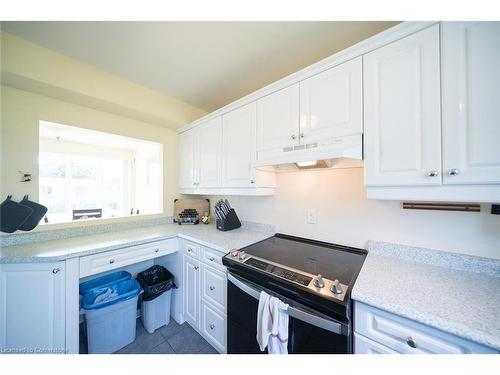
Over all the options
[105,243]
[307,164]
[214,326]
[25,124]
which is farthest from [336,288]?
[25,124]

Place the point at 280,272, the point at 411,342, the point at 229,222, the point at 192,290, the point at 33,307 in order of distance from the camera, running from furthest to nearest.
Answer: the point at 229,222
the point at 192,290
the point at 33,307
the point at 280,272
the point at 411,342

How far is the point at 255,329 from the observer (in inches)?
41.8

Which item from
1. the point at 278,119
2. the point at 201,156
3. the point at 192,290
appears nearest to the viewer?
the point at 278,119

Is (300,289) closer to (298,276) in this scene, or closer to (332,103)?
(298,276)

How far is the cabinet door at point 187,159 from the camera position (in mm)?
2180

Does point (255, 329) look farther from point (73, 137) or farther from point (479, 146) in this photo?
point (73, 137)

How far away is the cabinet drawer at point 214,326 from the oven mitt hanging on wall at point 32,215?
156 centimetres

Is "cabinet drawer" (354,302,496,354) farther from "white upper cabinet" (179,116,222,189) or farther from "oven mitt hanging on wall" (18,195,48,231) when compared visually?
"oven mitt hanging on wall" (18,195,48,231)

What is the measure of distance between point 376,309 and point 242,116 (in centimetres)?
158

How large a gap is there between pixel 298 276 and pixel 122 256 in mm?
1407

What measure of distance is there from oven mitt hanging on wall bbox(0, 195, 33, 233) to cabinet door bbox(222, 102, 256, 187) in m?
1.61

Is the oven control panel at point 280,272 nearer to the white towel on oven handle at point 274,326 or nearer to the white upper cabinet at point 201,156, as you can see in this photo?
the white towel on oven handle at point 274,326

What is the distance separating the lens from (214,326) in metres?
1.42
